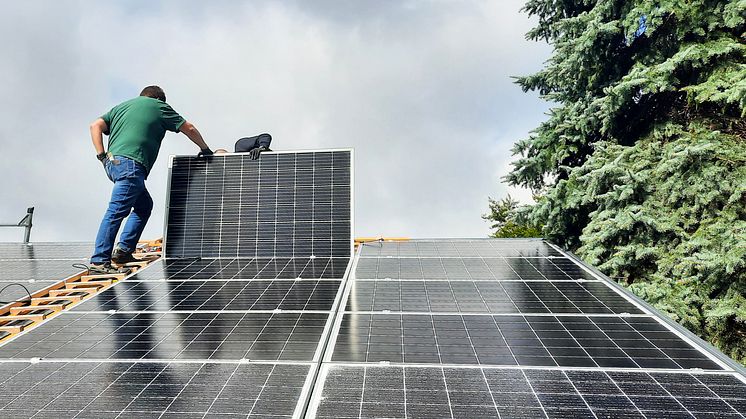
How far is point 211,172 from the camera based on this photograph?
8.93 m

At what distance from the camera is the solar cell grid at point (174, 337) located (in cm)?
436

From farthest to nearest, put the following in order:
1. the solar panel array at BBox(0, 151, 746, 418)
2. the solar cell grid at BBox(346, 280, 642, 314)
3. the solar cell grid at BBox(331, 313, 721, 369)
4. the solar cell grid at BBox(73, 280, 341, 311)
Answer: the solar cell grid at BBox(73, 280, 341, 311) → the solar cell grid at BBox(346, 280, 642, 314) → the solar cell grid at BBox(331, 313, 721, 369) → the solar panel array at BBox(0, 151, 746, 418)

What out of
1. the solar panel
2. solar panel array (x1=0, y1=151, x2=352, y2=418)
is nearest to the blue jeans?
solar panel array (x1=0, y1=151, x2=352, y2=418)

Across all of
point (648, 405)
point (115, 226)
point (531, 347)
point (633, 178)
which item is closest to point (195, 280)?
point (115, 226)

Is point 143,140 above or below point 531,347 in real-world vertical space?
above

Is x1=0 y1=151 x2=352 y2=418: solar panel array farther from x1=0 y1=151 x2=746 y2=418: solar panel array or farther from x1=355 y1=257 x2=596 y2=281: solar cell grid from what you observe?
x1=355 y1=257 x2=596 y2=281: solar cell grid

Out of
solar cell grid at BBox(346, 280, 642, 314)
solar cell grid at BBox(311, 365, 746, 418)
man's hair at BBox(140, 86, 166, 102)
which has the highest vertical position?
man's hair at BBox(140, 86, 166, 102)

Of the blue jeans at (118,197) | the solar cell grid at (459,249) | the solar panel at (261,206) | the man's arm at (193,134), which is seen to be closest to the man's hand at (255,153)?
the solar panel at (261,206)

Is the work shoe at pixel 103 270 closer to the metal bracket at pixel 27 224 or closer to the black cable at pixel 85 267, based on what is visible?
the black cable at pixel 85 267

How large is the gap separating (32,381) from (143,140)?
467cm

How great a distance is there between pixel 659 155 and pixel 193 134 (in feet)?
33.1

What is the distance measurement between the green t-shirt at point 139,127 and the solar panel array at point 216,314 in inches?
39.6

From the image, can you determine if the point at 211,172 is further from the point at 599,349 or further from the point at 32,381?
the point at 599,349

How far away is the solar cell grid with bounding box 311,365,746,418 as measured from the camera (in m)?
3.34
